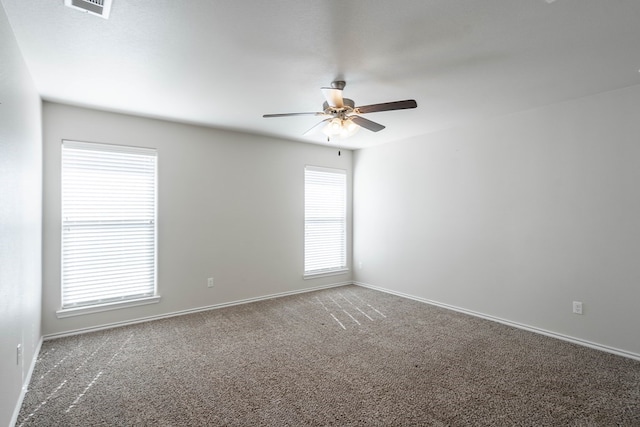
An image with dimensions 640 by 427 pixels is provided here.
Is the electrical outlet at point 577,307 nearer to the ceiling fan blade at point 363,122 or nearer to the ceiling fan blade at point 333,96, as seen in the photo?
the ceiling fan blade at point 363,122

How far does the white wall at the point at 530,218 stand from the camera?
Result: 314 centimetres

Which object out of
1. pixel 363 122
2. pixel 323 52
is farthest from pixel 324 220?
pixel 323 52

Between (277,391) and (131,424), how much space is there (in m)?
0.96

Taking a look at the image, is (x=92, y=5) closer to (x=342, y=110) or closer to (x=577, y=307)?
(x=342, y=110)

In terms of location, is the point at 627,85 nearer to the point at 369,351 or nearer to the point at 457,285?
the point at 457,285

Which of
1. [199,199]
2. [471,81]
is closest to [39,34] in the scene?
[199,199]

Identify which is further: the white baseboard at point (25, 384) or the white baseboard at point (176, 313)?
the white baseboard at point (176, 313)

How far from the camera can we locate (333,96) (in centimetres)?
267

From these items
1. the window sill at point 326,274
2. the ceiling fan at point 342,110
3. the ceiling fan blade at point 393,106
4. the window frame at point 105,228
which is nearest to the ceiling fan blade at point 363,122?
the ceiling fan at point 342,110

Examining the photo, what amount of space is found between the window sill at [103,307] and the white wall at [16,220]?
427 millimetres

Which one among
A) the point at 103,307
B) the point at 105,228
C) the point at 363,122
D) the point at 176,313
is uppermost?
the point at 363,122

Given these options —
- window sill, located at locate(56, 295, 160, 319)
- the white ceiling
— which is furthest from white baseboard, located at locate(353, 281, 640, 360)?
window sill, located at locate(56, 295, 160, 319)

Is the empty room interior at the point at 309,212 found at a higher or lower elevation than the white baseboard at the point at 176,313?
higher

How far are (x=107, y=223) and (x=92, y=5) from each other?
260 centimetres
